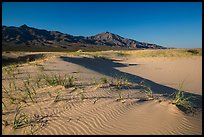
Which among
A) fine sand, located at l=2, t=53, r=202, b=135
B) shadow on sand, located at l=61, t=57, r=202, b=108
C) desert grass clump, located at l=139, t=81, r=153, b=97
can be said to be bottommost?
shadow on sand, located at l=61, t=57, r=202, b=108

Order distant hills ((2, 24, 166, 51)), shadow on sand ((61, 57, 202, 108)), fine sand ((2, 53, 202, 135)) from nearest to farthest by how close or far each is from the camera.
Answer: fine sand ((2, 53, 202, 135)) < shadow on sand ((61, 57, 202, 108)) < distant hills ((2, 24, 166, 51))

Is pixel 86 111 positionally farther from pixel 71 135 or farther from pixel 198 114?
pixel 198 114

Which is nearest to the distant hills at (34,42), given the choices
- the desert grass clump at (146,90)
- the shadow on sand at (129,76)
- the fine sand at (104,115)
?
the shadow on sand at (129,76)

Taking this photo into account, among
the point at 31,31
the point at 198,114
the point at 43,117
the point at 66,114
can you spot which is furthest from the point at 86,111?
the point at 31,31

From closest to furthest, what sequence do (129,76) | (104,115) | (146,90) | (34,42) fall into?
(104,115), (146,90), (129,76), (34,42)

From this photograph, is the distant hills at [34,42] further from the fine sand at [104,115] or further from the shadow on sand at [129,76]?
the fine sand at [104,115]

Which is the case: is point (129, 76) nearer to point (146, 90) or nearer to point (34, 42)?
point (146, 90)

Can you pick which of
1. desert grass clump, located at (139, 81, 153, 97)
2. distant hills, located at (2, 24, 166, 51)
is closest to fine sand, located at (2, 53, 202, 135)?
desert grass clump, located at (139, 81, 153, 97)

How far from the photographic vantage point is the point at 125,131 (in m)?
3.77

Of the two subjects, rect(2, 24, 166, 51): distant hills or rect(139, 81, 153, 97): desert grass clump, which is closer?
rect(139, 81, 153, 97): desert grass clump

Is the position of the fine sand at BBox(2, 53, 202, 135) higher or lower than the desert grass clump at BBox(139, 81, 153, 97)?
lower

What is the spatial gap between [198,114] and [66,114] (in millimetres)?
2619

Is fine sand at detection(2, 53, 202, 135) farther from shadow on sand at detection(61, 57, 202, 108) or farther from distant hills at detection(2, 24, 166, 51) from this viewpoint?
distant hills at detection(2, 24, 166, 51)

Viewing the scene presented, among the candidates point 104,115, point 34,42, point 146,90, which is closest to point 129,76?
point 146,90
